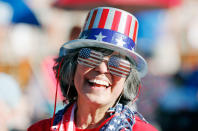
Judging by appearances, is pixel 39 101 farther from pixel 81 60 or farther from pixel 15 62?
pixel 81 60

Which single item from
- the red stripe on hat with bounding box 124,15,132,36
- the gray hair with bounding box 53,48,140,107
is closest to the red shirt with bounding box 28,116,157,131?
the gray hair with bounding box 53,48,140,107

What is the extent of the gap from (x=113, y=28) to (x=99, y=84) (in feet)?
1.38

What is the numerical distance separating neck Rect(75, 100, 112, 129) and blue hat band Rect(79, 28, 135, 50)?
483 mm

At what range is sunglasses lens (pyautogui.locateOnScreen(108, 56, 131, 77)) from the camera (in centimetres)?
214

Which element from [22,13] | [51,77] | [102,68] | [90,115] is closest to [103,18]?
[102,68]

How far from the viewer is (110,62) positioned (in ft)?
7.04

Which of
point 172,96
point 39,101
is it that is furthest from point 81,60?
point 172,96

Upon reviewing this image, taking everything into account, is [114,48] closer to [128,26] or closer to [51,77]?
[128,26]

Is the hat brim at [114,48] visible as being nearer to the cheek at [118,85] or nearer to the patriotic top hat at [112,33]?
the patriotic top hat at [112,33]

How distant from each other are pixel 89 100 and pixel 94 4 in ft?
13.7

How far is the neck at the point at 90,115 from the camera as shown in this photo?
89.4 inches

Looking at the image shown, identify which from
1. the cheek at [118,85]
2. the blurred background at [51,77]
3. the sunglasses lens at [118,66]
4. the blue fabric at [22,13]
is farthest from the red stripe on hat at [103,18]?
the blue fabric at [22,13]

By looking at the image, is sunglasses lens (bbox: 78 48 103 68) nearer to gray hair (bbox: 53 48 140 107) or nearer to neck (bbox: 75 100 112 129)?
gray hair (bbox: 53 48 140 107)

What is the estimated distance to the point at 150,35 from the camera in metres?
6.96
